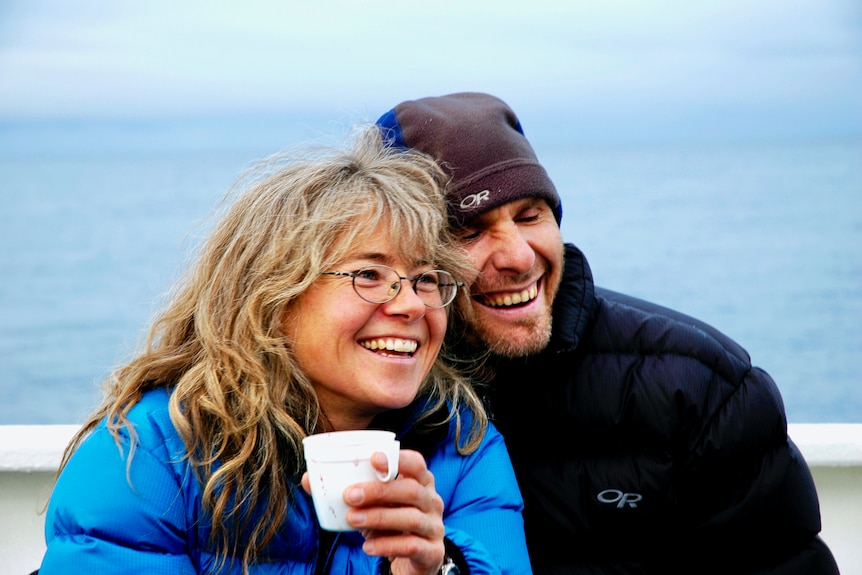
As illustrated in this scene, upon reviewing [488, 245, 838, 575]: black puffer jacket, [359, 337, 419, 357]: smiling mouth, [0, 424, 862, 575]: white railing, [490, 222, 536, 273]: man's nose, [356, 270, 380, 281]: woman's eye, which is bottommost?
[0, 424, 862, 575]: white railing

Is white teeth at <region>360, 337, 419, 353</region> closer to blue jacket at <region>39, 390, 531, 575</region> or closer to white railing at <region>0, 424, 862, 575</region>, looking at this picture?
blue jacket at <region>39, 390, 531, 575</region>

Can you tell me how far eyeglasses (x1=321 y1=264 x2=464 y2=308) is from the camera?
7.63 ft

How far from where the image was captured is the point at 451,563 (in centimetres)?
214

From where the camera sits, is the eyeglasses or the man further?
the man

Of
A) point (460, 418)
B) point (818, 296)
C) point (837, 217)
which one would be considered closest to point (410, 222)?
point (460, 418)

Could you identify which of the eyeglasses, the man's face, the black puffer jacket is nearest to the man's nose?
the man's face

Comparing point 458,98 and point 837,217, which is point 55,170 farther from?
point 458,98

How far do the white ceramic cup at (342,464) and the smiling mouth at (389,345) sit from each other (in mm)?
471

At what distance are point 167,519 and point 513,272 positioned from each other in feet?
3.69

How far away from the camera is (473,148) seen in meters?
2.80

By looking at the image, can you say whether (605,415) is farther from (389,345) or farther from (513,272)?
(389,345)

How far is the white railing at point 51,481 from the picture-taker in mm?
3396

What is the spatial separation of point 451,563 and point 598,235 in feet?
63.6

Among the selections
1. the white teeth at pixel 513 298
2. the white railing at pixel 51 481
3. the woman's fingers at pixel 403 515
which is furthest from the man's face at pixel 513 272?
the white railing at pixel 51 481
